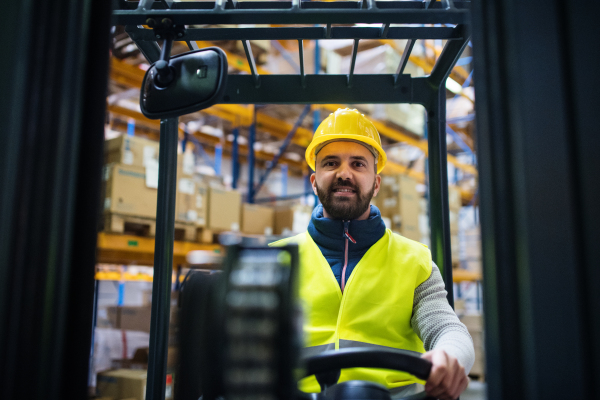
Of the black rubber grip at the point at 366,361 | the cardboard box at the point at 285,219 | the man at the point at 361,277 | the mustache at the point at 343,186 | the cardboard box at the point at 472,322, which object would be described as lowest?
the cardboard box at the point at 472,322

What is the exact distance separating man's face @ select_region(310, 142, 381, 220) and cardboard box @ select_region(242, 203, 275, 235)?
3.88 m

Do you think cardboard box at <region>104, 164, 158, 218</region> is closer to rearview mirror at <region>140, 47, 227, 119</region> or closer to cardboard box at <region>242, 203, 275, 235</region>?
cardboard box at <region>242, 203, 275, 235</region>

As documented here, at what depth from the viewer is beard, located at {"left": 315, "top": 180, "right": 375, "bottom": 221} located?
2.18m

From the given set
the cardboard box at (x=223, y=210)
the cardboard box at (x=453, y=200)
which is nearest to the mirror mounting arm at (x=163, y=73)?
the cardboard box at (x=223, y=210)

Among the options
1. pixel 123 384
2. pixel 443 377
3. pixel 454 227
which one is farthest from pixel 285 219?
pixel 443 377

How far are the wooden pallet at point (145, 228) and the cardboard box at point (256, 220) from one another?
0.59m

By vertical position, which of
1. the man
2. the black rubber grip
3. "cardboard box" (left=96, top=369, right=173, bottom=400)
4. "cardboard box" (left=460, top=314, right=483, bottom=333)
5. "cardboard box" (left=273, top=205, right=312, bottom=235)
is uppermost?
"cardboard box" (left=273, top=205, right=312, bottom=235)

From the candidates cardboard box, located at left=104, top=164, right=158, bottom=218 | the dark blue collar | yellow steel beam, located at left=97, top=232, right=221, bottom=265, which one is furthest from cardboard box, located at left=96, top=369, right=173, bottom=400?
the dark blue collar

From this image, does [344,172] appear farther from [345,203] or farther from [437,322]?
[437,322]

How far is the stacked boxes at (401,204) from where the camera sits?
6738 millimetres

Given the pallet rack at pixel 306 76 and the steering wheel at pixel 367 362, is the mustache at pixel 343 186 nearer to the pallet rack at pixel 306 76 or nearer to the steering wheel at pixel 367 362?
the pallet rack at pixel 306 76

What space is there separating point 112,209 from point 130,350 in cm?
146

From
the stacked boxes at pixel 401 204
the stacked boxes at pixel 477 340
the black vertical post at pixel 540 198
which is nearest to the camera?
the black vertical post at pixel 540 198

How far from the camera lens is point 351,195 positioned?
7.21 ft
